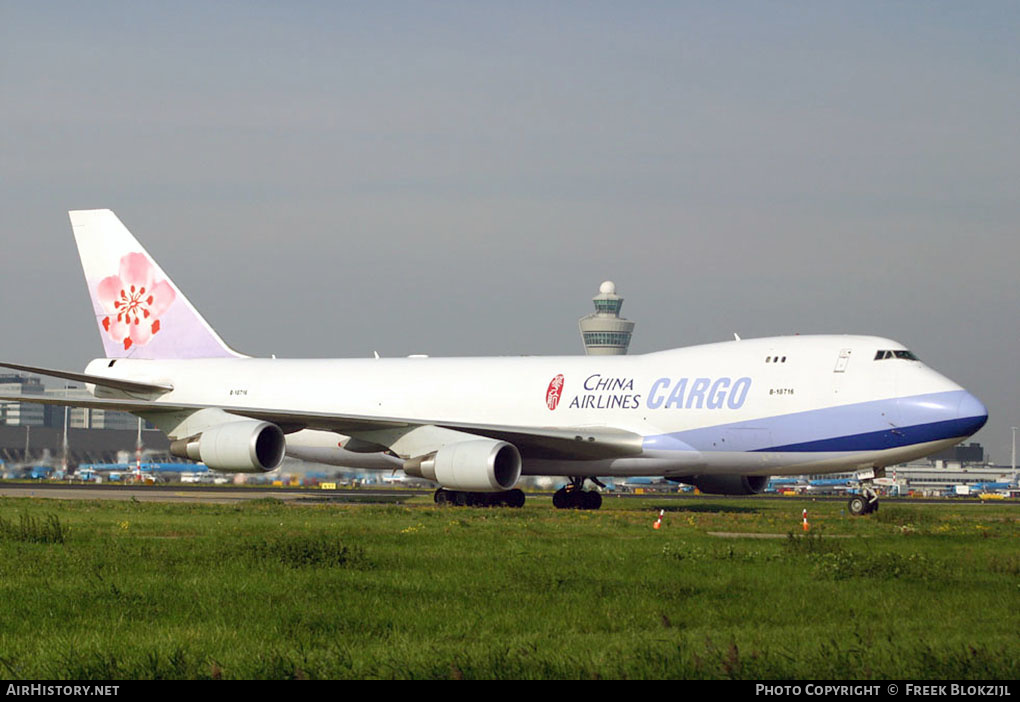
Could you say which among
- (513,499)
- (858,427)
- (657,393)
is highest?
(657,393)

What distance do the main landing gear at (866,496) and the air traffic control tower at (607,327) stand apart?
160888 millimetres

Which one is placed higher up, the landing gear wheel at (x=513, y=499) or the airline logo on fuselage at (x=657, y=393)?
the airline logo on fuselage at (x=657, y=393)

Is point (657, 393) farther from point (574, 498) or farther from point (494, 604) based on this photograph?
point (494, 604)

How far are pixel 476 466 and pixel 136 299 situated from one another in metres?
17.8

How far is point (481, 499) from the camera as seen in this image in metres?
35.1

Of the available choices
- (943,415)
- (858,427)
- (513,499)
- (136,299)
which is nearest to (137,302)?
(136,299)

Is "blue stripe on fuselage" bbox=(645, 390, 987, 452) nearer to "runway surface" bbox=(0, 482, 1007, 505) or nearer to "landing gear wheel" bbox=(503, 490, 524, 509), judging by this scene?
"landing gear wheel" bbox=(503, 490, 524, 509)

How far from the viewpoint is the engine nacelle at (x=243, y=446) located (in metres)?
32.9

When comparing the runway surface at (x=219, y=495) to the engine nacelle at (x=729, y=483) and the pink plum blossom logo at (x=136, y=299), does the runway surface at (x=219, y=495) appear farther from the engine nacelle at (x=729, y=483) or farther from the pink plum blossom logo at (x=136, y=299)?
the engine nacelle at (x=729, y=483)

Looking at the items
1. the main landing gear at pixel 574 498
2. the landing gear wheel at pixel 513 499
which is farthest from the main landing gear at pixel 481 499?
the main landing gear at pixel 574 498

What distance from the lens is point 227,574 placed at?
48.7ft

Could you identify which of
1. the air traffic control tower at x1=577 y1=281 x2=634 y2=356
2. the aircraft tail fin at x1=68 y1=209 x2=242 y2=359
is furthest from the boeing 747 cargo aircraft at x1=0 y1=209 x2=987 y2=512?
the air traffic control tower at x1=577 y1=281 x2=634 y2=356

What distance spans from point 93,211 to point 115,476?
154 feet
